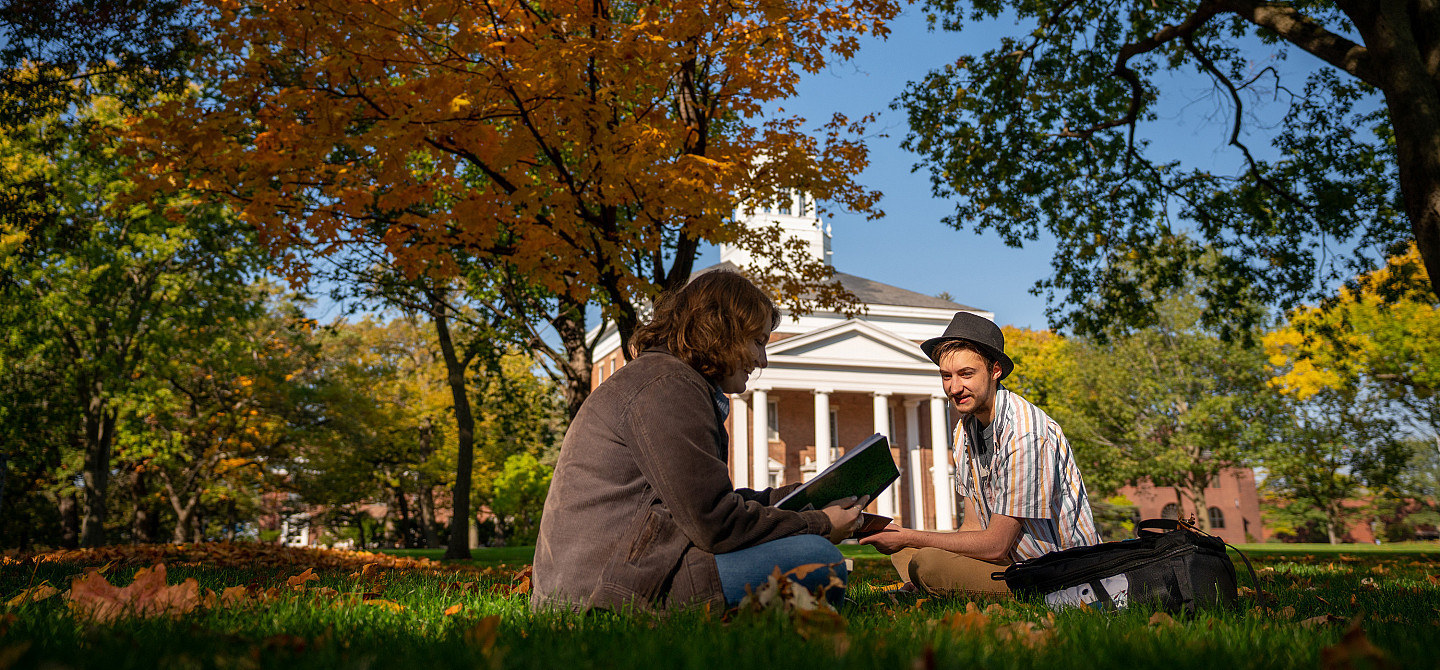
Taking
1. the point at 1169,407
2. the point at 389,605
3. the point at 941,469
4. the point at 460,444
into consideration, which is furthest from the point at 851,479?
the point at 1169,407

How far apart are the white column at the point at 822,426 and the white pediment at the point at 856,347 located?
5.99 feet

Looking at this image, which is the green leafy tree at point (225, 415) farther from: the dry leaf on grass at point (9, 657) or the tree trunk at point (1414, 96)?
the tree trunk at point (1414, 96)

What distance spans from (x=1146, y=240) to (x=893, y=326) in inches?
1191

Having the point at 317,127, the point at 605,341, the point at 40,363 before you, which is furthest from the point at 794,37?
the point at 605,341

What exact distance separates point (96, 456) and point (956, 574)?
23.9 meters

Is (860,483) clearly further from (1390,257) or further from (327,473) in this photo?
(327,473)

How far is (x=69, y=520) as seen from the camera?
85.5ft

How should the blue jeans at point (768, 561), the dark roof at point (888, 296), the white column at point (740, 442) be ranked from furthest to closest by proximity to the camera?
1. the dark roof at point (888, 296)
2. the white column at point (740, 442)
3. the blue jeans at point (768, 561)

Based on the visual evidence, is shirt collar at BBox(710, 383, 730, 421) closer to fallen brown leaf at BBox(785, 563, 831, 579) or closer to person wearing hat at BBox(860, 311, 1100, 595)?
fallen brown leaf at BBox(785, 563, 831, 579)

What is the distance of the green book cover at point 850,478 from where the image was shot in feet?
9.86

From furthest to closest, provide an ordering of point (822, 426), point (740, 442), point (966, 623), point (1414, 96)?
point (822, 426) → point (740, 442) → point (1414, 96) → point (966, 623)

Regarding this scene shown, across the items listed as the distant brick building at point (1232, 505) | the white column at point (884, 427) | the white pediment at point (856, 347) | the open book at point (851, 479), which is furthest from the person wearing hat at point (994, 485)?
the distant brick building at point (1232, 505)

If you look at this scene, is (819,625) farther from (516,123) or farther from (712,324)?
(516,123)

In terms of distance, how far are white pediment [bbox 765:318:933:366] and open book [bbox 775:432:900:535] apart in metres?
34.6
